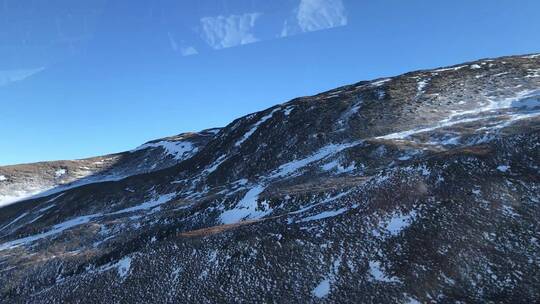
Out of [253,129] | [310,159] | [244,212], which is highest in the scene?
[253,129]

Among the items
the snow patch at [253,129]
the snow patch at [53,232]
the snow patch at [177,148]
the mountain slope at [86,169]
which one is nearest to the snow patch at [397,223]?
the snow patch at [53,232]

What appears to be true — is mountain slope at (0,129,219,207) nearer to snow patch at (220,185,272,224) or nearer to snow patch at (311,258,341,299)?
snow patch at (220,185,272,224)

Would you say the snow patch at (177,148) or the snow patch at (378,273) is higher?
the snow patch at (177,148)

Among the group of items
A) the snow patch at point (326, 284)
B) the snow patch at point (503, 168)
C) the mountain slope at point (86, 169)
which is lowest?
the snow patch at point (326, 284)

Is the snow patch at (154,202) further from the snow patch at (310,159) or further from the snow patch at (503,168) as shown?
the snow patch at (503,168)

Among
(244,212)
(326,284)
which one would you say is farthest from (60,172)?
(326,284)

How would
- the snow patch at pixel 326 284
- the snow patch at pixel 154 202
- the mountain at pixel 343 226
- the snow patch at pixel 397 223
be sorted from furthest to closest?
the snow patch at pixel 154 202 → the snow patch at pixel 397 223 → the snow patch at pixel 326 284 → the mountain at pixel 343 226

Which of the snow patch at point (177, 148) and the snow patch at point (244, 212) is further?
the snow patch at point (177, 148)

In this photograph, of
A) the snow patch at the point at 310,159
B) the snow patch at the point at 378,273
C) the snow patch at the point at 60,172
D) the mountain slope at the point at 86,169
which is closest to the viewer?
the snow patch at the point at 378,273

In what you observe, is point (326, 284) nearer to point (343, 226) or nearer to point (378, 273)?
point (378, 273)
